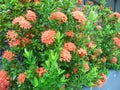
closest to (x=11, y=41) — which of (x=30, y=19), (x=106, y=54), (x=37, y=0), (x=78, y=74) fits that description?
(x=30, y=19)

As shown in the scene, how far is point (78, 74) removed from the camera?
394cm

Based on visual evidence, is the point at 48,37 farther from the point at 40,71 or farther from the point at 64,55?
the point at 40,71

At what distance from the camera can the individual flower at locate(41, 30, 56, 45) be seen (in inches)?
134

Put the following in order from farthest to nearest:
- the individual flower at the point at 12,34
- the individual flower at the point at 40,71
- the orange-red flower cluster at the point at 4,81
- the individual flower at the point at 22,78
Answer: the orange-red flower cluster at the point at 4,81
the individual flower at the point at 12,34
the individual flower at the point at 22,78
the individual flower at the point at 40,71

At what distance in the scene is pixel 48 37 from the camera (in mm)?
3424

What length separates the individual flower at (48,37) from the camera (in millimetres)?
3393

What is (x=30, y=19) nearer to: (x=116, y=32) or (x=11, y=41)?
(x=11, y=41)

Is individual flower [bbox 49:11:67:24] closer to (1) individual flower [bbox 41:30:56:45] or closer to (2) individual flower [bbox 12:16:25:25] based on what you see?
(1) individual flower [bbox 41:30:56:45]

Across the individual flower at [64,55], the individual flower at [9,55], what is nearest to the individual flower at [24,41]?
the individual flower at [9,55]

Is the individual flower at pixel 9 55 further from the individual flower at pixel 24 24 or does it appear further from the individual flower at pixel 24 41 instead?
the individual flower at pixel 24 24

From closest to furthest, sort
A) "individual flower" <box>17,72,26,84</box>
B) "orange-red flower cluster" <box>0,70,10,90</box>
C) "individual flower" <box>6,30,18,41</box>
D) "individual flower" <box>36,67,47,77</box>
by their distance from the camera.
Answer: "individual flower" <box>36,67,47,77</box>
"individual flower" <box>17,72,26,84</box>
"individual flower" <box>6,30,18,41</box>
"orange-red flower cluster" <box>0,70,10,90</box>

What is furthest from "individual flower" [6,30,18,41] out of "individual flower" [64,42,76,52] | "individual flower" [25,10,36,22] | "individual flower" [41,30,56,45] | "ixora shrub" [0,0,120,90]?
"individual flower" [64,42,76,52]

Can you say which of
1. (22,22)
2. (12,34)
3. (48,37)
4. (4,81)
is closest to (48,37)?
(48,37)

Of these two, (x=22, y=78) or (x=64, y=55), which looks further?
(x=22, y=78)
